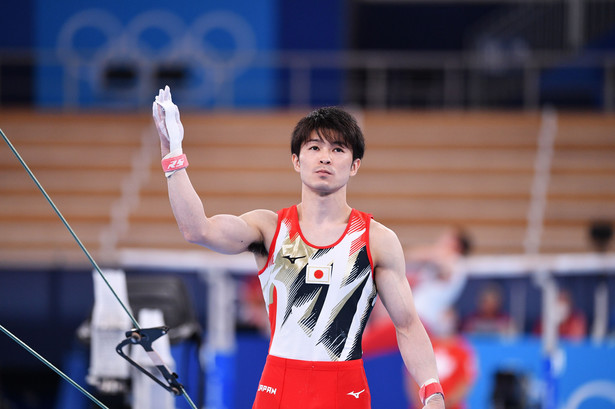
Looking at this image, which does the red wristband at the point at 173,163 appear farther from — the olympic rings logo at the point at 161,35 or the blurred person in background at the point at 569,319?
the olympic rings logo at the point at 161,35

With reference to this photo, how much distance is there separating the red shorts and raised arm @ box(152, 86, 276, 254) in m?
0.46

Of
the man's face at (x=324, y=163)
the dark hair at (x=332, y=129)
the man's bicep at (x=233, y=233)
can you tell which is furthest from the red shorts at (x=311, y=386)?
the dark hair at (x=332, y=129)

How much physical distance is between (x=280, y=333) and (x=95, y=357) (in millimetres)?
1669

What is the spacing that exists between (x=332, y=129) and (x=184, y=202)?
60 centimetres

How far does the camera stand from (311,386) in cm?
292

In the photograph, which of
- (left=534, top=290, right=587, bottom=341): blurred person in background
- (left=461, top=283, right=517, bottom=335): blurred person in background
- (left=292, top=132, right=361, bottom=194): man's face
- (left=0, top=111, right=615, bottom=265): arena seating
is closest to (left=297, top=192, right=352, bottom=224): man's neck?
(left=292, top=132, right=361, bottom=194): man's face

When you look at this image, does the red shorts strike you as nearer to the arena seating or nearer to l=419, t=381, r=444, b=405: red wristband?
l=419, t=381, r=444, b=405: red wristband

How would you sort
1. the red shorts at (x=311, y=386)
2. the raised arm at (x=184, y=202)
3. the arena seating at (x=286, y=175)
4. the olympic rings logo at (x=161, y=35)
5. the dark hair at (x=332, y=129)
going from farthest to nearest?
1. the olympic rings logo at (x=161, y=35)
2. the arena seating at (x=286, y=175)
3. the dark hair at (x=332, y=129)
4. the red shorts at (x=311, y=386)
5. the raised arm at (x=184, y=202)

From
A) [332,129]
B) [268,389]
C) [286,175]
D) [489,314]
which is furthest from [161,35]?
[268,389]

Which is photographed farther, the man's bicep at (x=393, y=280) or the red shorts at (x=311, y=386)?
the man's bicep at (x=393, y=280)

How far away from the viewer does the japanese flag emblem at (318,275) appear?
2.96 metres

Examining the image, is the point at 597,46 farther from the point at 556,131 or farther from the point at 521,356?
the point at 521,356

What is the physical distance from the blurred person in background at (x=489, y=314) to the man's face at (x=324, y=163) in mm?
4006

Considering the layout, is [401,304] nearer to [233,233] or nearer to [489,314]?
[233,233]
